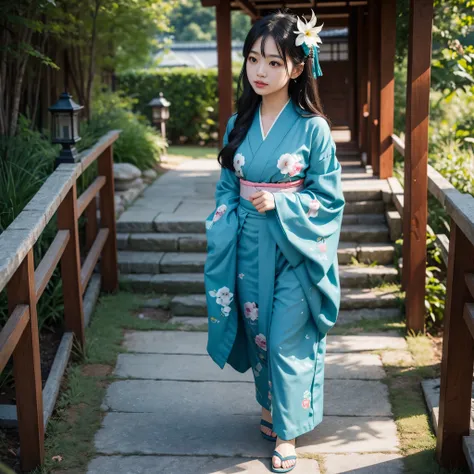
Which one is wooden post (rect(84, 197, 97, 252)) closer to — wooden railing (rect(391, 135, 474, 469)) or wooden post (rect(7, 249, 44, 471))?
wooden post (rect(7, 249, 44, 471))

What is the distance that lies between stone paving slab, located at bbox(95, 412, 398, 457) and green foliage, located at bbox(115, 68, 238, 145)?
11.4 metres

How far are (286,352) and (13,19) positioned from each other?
322 cm

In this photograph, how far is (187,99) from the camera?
15.0 metres

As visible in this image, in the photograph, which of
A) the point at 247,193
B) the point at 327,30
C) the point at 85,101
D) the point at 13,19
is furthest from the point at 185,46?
the point at 247,193

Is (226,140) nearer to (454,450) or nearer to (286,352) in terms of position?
(286,352)

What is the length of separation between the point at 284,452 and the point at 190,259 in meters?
2.93

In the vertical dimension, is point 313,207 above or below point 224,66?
below

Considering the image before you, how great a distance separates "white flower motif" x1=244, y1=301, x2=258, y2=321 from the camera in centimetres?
325

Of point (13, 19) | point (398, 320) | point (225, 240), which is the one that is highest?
point (13, 19)

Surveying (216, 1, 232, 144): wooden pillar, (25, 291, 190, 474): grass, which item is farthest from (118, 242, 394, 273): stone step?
(216, 1, 232, 144): wooden pillar

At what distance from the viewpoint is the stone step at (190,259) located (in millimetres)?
5883

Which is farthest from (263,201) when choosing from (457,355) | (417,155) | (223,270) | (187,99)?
(187,99)

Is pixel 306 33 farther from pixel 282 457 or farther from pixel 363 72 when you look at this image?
pixel 363 72

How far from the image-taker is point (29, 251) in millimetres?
2996
